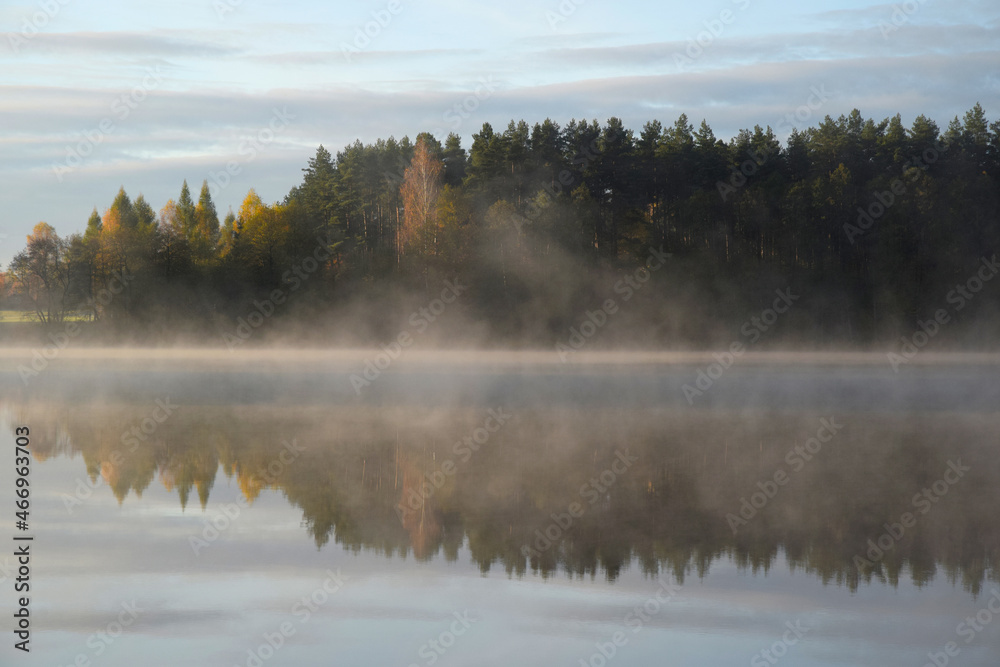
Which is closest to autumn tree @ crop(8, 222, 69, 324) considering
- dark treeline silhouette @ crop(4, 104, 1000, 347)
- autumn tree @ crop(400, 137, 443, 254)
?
dark treeline silhouette @ crop(4, 104, 1000, 347)

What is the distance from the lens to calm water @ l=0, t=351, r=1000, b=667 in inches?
301

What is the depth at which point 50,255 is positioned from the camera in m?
77.4

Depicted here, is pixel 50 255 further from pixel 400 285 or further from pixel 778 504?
pixel 778 504

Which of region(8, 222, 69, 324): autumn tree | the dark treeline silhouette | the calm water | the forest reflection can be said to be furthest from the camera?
region(8, 222, 69, 324): autumn tree

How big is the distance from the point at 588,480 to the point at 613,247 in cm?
6470

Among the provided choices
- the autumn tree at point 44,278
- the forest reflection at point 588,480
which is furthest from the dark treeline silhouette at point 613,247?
the forest reflection at point 588,480

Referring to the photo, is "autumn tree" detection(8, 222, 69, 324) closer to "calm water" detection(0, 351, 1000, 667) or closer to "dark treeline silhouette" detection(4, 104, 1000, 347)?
"dark treeline silhouette" detection(4, 104, 1000, 347)

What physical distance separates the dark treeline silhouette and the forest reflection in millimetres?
49477

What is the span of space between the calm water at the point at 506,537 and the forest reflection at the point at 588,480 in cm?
6

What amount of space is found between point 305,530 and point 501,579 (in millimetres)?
2820

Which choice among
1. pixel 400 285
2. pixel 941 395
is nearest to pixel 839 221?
pixel 400 285

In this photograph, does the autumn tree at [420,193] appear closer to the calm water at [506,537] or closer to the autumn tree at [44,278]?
the autumn tree at [44,278]

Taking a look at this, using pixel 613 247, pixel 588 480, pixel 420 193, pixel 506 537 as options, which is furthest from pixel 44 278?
pixel 506 537

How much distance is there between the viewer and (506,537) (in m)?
10.7
